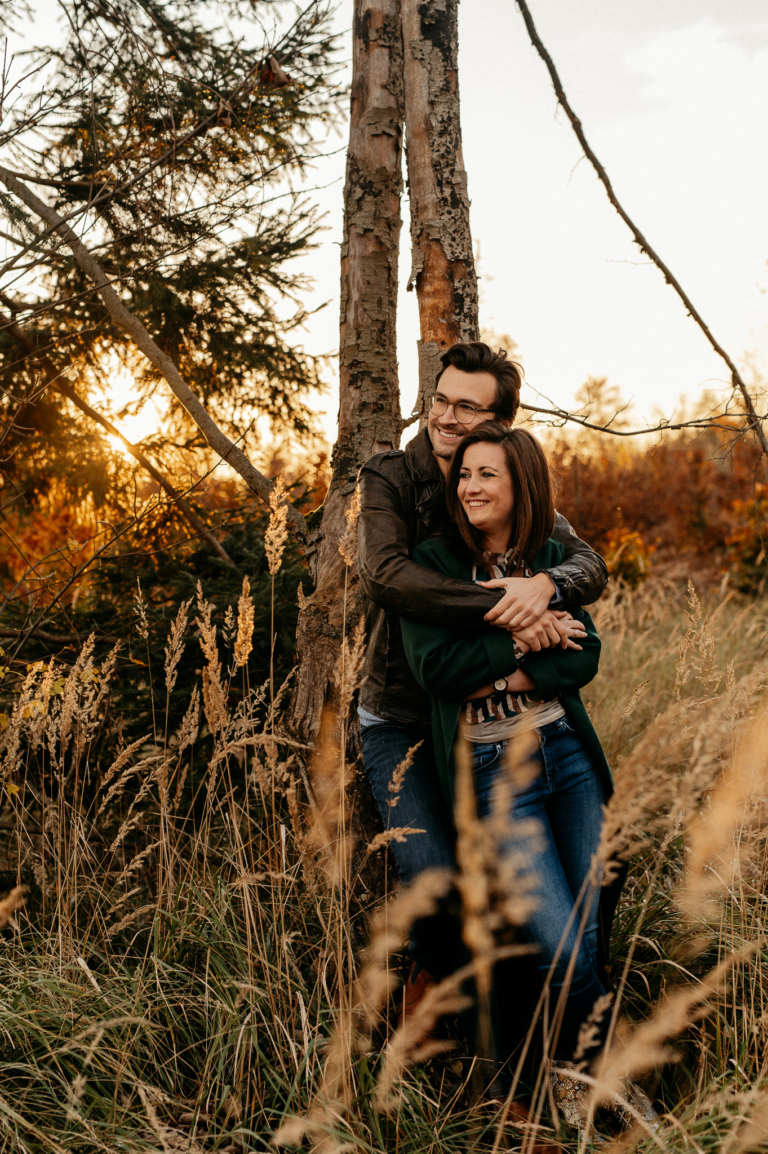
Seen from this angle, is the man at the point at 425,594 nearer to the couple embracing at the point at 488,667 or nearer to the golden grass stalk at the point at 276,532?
the couple embracing at the point at 488,667

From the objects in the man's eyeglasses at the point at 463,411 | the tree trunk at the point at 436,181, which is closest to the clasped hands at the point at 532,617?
the man's eyeglasses at the point at 463,411

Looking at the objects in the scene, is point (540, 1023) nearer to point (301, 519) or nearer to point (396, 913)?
point (396, 913)

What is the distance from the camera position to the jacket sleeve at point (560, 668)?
205 cm

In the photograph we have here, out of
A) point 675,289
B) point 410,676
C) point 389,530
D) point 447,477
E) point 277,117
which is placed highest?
point 277,117

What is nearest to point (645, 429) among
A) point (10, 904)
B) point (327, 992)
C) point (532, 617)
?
point (532, 617)

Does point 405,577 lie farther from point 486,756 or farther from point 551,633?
point 486,756

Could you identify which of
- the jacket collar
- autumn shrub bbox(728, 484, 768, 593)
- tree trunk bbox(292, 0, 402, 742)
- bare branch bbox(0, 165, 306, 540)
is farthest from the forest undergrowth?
autumn shrub bbox(728, 484, 768, 593)

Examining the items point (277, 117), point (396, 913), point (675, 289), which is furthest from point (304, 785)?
point (277, 117)

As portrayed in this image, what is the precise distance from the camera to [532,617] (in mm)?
2051

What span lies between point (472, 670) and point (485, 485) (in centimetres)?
56

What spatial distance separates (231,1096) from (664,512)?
11009 millimetres

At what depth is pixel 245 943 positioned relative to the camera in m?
2.20

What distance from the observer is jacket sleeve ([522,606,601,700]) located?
6.74 ft

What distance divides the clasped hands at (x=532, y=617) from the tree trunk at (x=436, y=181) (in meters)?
1.06
